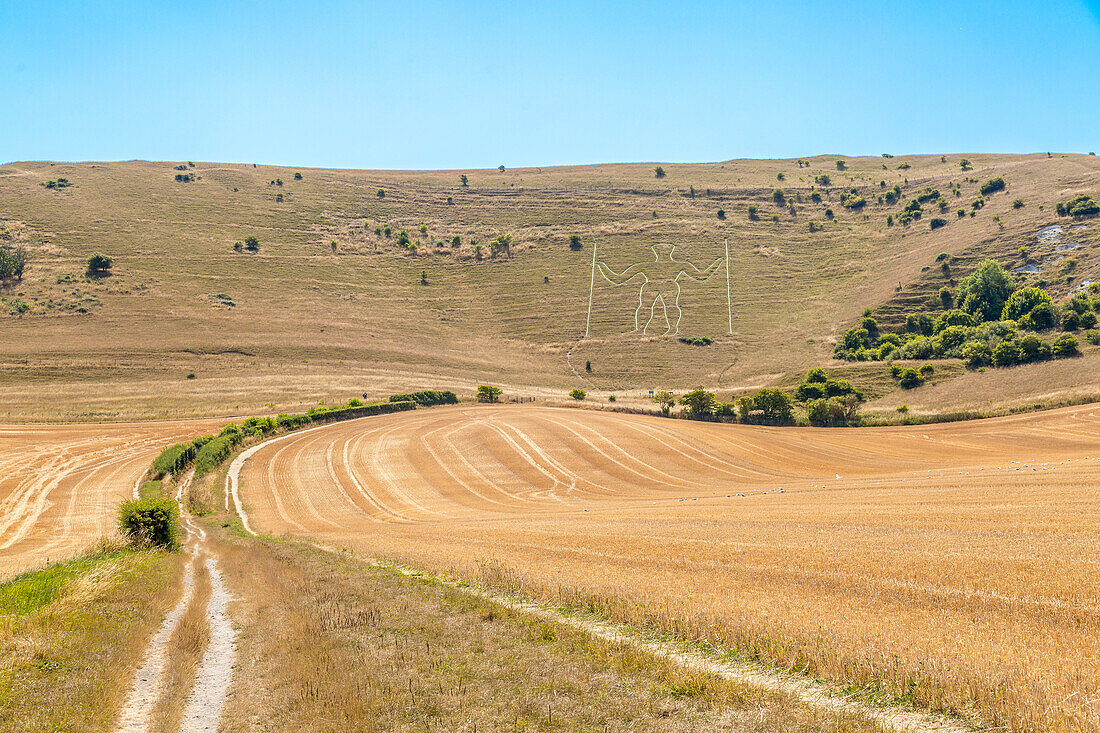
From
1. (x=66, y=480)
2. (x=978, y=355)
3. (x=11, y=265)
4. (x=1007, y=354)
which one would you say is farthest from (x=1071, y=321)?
(x=11, y=265)

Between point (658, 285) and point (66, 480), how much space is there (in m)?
110

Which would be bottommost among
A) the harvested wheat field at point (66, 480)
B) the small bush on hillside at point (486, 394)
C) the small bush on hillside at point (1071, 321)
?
the harvested wheat field at point (66, 480)

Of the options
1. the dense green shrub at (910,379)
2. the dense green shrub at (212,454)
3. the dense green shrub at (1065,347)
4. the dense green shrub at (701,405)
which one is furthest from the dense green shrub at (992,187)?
the dense green shrub at (212,454)

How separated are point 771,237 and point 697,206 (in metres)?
24.3

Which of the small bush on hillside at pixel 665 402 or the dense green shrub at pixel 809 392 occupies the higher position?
the dense green shrub at pixel 809 392

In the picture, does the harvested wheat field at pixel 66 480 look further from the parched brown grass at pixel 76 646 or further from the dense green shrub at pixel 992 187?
the dense green shrub at pixel 992 187

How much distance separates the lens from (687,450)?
53250 millimetres

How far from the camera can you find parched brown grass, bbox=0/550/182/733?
7324mm

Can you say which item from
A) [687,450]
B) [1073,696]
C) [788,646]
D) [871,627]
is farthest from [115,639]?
[687,450]

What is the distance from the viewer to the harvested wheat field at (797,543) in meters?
7.35

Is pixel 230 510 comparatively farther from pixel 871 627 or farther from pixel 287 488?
pixel 871 627

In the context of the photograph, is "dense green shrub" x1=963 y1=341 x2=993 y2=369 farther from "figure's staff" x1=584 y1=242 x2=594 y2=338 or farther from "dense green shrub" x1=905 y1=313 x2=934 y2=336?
"figure's staff" x1=584 y1=242 x2=594 y2=338

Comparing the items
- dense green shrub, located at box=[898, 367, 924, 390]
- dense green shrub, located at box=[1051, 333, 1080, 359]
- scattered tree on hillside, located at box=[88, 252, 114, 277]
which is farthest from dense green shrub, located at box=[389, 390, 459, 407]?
scattered tree on hillside, located at box=[88, 252, 114, 277]

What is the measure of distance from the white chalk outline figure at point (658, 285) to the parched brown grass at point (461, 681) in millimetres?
108736
